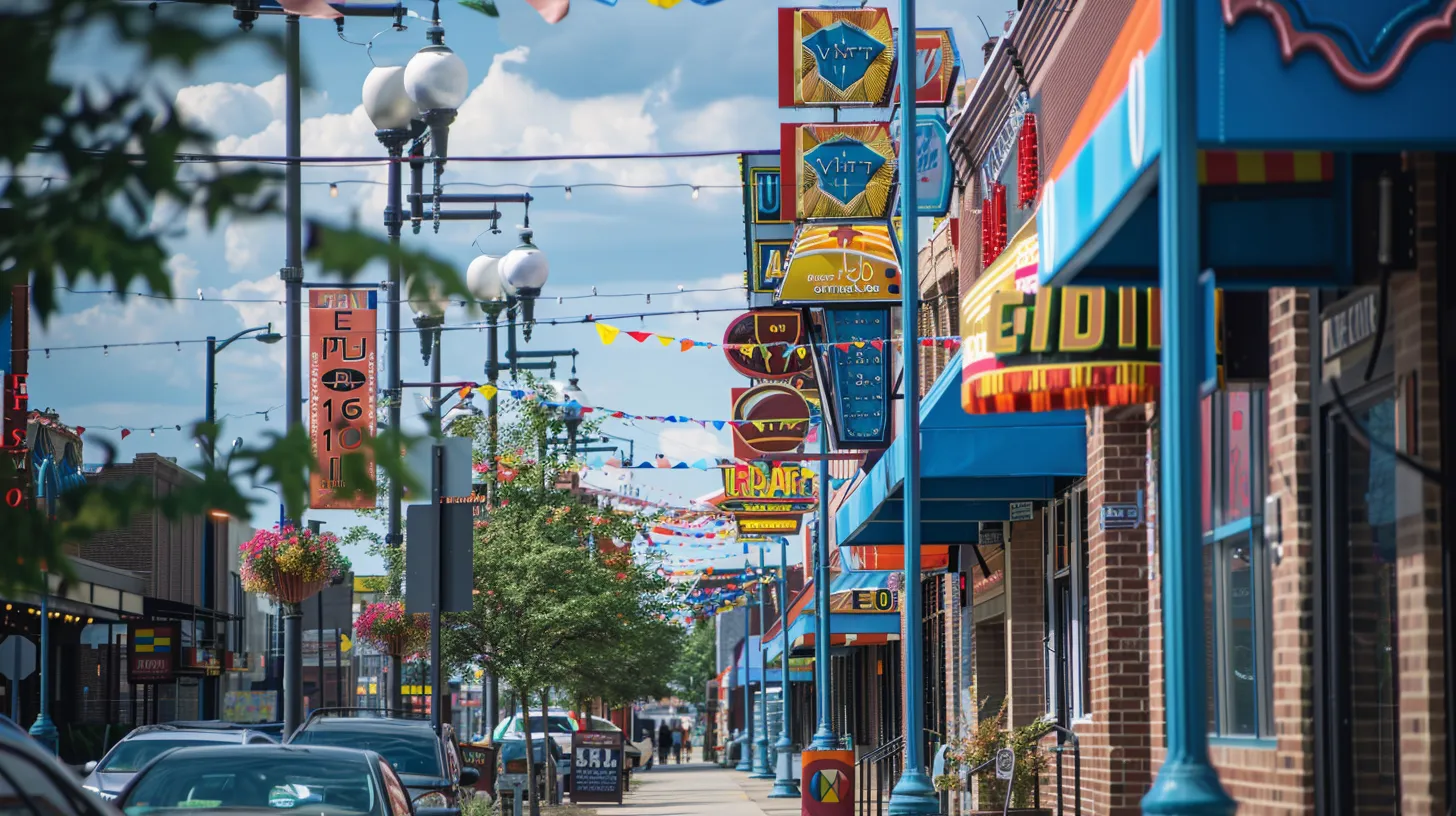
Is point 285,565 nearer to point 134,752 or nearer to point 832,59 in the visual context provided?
point 134,752

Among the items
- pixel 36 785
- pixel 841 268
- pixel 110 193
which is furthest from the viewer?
pixel 841 268

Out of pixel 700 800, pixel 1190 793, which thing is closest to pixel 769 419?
pixel 700 800

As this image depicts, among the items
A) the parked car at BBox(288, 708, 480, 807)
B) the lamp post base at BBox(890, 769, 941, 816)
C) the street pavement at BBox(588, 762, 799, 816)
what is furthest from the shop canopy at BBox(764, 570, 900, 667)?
the lamp post base at BBox(890, 769, 941, 816)

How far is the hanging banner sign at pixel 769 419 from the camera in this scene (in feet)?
106

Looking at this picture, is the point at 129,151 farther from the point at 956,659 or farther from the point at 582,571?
the point at 582,571

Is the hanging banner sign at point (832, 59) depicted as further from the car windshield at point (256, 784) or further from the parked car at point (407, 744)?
the car windshield at point (256, 784)

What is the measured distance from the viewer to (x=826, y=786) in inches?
795

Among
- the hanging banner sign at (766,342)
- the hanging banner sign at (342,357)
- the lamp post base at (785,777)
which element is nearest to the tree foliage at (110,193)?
the hanging banner sign at (342,357)

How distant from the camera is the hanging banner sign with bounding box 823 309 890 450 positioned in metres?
22.1

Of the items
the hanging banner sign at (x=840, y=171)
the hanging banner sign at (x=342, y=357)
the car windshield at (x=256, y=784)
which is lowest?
the car windshield at (x=256, y=784)

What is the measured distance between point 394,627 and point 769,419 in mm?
6977

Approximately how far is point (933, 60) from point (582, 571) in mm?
9832

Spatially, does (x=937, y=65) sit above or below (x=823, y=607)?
above

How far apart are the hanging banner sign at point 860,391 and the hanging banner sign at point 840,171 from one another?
1.34 metres
